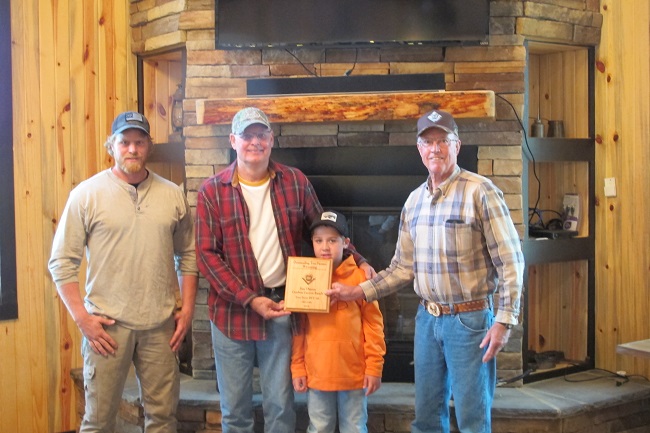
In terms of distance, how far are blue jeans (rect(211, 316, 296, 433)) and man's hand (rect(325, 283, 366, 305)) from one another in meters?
0.21

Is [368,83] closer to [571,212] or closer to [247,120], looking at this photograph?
[247,120]

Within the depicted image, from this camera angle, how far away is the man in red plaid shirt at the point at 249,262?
2574mm

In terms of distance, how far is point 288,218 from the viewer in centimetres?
262

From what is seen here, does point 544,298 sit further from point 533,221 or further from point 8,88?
point 8,88

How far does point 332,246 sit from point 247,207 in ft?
1.15

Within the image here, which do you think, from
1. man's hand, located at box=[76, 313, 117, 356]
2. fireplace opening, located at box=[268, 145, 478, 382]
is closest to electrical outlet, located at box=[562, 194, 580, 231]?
fireplace opening, located at box=[268, 145, 478, 382]

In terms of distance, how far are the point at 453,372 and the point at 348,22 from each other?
174cm

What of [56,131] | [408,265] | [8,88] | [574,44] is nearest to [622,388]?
[408,265]

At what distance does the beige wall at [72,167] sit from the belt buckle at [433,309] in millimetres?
1589

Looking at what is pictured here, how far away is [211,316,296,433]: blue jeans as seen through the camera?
102 inches

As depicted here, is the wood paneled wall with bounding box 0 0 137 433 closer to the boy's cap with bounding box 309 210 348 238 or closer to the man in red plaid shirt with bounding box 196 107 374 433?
the man in red plaid shirt with bounding box 196 107 374 433

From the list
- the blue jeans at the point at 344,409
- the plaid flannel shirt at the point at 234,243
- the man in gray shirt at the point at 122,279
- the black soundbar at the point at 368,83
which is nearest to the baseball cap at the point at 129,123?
the man in gray shirt at the point at 122,279

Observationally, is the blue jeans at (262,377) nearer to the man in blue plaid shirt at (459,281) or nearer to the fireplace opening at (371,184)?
the man in blue plaid shirt at (459,281)

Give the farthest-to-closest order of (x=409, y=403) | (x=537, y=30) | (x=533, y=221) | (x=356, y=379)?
(x=533, y=221) < (x=537, y=30) < (x=409, y=403) < (x=356, y=379)
